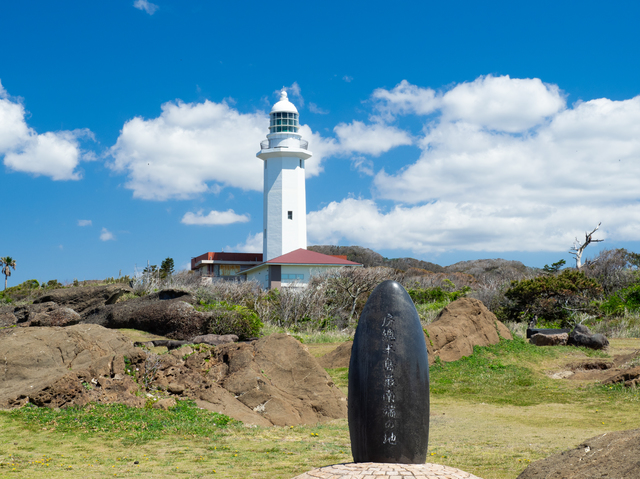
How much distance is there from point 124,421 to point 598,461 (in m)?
6.63

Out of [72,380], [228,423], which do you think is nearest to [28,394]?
[72,380]

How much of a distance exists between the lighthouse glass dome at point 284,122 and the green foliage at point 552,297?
2122 centimetres

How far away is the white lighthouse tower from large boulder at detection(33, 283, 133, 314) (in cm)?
1667

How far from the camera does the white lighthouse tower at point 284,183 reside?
42.0 m

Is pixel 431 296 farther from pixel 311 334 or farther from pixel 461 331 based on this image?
pixel 461 331

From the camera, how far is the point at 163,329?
2214 cm

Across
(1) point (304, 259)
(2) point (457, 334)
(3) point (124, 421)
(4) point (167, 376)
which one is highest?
(1) point (304, 259)

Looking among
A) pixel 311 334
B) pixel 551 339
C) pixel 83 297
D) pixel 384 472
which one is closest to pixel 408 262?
pixel 311 334

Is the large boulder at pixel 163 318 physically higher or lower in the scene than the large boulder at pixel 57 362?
higher

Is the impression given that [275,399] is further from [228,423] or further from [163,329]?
[163,329]

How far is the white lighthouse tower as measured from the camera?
42000 mm

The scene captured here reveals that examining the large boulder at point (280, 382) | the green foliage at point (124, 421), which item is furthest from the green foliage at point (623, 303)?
the green foliage at point (124, 421)

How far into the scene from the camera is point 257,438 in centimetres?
895

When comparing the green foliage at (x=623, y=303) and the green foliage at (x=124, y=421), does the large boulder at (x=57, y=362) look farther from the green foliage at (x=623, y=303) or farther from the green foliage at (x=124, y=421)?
the green foliage at (x=623, y=303)
